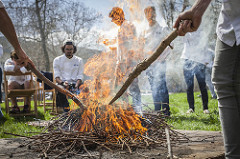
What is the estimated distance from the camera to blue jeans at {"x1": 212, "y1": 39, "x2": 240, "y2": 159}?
1.51 meters

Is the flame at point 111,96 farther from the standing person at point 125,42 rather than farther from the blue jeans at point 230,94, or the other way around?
the blue jeans at point 230,94

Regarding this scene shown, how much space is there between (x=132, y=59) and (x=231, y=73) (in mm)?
2998

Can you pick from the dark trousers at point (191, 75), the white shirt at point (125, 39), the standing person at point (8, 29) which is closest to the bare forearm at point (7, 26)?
the standing person at point (8, 29)

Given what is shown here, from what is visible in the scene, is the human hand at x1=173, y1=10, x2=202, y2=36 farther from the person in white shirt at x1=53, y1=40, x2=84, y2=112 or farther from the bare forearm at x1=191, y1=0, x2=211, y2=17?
the person in white shirt at x1=53, y1=40, x2=84, y2=112

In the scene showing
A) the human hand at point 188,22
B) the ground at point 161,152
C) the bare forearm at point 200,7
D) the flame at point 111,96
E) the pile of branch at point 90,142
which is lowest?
the ground at point 161,152

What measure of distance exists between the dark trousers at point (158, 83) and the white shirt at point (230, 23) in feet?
10.4

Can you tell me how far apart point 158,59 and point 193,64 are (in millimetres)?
1329

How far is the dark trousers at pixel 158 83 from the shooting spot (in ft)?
15.7

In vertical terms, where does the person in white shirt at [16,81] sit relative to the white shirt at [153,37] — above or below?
below

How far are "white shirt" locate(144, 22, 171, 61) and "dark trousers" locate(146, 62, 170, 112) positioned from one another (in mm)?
281

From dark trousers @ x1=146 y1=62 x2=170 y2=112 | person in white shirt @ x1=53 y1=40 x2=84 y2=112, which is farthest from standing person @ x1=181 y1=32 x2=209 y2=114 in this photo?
person in white shirt @ x1=53 y1=40 x2=84 y2=112

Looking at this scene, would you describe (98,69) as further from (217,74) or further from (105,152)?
(217,74)

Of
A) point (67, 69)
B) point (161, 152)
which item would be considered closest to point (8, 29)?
point (161, 152)

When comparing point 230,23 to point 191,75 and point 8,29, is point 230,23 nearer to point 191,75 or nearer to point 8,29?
point 8,29
